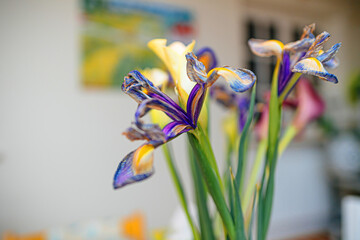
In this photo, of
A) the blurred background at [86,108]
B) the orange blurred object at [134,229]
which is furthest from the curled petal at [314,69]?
the blurred background at [86,108]

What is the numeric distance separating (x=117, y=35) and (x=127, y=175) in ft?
8.69

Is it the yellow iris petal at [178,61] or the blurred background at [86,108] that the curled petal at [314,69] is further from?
the blurred background at [86,108]

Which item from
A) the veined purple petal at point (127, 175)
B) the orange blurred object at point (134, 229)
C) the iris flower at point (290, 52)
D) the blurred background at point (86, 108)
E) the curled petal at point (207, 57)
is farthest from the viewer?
the blurred background at point (86, 108)

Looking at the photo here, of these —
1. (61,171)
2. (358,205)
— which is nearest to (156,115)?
(358,205)

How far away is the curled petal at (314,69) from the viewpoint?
13.7 inches

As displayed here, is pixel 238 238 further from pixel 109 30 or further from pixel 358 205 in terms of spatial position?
pixel 109 30

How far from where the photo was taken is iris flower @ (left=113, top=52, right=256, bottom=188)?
0.31m

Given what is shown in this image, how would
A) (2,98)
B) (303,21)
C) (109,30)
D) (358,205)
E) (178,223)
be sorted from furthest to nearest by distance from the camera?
1. (303,21)
2. (109,30)
3. (2,98)
4. (358,205)
5. (178,223)

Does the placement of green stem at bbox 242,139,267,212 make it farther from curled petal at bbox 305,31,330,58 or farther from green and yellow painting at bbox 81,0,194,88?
green and yellow painting at bbox 81,0,194,88

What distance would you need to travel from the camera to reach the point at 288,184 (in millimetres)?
3562

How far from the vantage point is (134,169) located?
31 centimetres

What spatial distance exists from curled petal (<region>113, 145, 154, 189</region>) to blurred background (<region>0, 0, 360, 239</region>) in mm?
2423

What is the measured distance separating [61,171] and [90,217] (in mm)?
465

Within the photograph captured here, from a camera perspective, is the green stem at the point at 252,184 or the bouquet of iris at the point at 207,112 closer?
the bouquet of iris at the point at 207,112
